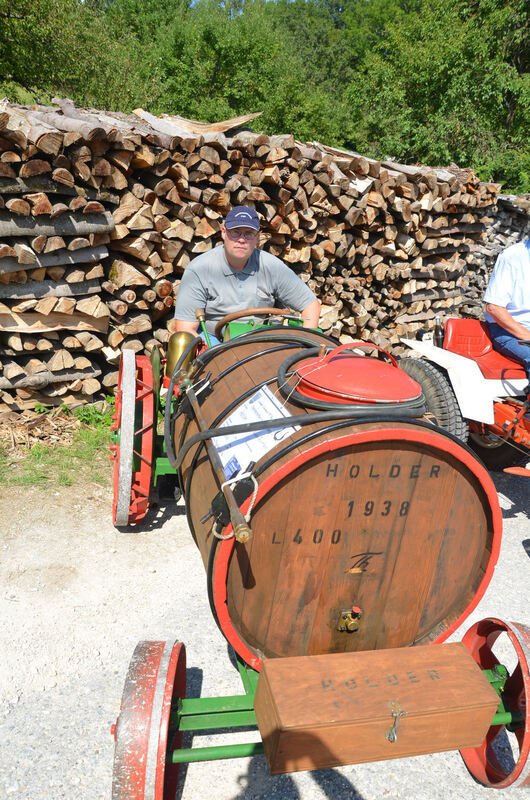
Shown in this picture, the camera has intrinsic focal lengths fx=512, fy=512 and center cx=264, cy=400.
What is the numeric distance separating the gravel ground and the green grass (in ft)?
0.43

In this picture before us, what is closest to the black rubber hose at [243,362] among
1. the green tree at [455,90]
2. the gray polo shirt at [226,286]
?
the gray polo shirt at [226,286]

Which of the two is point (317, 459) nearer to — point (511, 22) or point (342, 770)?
point (342, 770)

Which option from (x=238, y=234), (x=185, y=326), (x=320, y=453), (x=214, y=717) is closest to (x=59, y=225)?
(x=185, y=326)

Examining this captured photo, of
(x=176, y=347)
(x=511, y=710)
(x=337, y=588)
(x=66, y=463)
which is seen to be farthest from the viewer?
(x=66, y=463)

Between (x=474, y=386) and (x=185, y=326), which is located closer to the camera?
(x=185, y=326)

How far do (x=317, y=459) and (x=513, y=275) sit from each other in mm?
3023

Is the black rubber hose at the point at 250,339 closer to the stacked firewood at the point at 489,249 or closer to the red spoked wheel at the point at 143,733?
the red spoked wheel at the point at 143,733

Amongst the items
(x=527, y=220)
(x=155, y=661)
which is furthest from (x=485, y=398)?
(x=527, y=220)

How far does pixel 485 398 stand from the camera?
377 cm

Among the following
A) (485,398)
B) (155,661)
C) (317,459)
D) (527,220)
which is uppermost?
(527,220)

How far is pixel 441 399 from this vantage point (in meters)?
3.88

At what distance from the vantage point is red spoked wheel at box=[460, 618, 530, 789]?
6.17 ft

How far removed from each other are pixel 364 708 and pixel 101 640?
5.58 ft

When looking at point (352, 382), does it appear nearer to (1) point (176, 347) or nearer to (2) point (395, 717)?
(2) point (395, 717)
